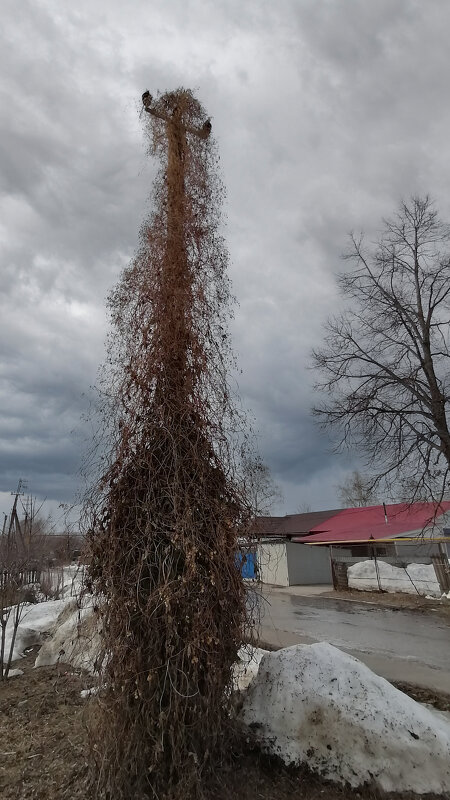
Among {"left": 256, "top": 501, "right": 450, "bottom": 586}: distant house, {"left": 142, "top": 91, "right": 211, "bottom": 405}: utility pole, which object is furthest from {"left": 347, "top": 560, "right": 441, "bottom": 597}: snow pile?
{"left": 142, "top": 91, "right": 211, "bottom": 405}: utility pole

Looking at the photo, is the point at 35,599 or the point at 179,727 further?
the point at 35,599

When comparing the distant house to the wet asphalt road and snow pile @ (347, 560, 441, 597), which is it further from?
the wet asphalt road

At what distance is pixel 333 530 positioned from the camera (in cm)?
2708

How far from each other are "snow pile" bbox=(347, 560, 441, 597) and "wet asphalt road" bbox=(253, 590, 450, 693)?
94.3 inches

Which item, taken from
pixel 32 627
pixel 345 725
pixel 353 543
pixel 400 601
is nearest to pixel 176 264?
pixel 345 725

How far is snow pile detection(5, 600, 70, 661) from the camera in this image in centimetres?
866

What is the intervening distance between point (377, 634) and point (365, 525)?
15.5 metres

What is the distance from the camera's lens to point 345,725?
135 inches

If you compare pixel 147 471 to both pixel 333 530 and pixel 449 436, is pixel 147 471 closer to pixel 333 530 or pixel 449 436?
pixel 449 436

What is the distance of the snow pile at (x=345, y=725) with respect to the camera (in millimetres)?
3252

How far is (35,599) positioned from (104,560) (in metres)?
12.7

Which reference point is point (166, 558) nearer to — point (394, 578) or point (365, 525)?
point (394, 578)

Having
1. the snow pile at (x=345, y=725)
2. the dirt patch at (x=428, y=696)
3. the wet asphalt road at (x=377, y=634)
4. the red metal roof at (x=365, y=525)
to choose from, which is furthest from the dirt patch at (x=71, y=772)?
the red metal roof at (x=365, y=525)

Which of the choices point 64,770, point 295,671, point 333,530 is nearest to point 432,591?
point 333,530
